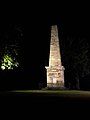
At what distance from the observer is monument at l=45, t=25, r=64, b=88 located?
38438 mm

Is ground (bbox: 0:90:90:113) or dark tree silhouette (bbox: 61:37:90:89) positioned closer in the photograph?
ground (bbox: 0:90:90:113)

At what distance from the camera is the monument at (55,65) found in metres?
38.4

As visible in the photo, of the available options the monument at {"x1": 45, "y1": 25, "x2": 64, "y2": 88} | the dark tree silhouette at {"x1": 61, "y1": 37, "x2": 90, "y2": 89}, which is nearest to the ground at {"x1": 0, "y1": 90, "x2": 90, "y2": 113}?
the monument at {"x1": 45, "y1": 25, "x2": 64, "y2": 88}

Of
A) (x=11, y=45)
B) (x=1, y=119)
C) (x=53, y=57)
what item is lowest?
(x=1, y=119)

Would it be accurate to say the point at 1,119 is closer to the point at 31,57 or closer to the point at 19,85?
the point at 19,85

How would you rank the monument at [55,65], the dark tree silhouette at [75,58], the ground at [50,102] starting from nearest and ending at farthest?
the ground at [50,102] → the monument at [55,65] → the dark tree silhouette at [75,58]

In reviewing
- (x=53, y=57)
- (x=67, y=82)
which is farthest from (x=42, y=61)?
(x=53, y=57)

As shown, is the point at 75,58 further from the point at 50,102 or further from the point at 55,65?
the point at 50,102

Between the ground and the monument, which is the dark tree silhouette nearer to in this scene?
the monument

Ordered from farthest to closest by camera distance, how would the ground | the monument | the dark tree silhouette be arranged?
the dark tree silhouette → the monument → the ground

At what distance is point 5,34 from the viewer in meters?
46.5

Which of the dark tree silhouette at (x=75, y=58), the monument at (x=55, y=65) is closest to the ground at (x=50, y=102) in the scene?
the monument at (x=55, y=65)

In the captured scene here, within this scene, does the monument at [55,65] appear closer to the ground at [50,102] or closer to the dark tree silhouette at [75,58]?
the dark tree silhouette at [75,58]

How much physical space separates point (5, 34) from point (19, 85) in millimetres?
8591
